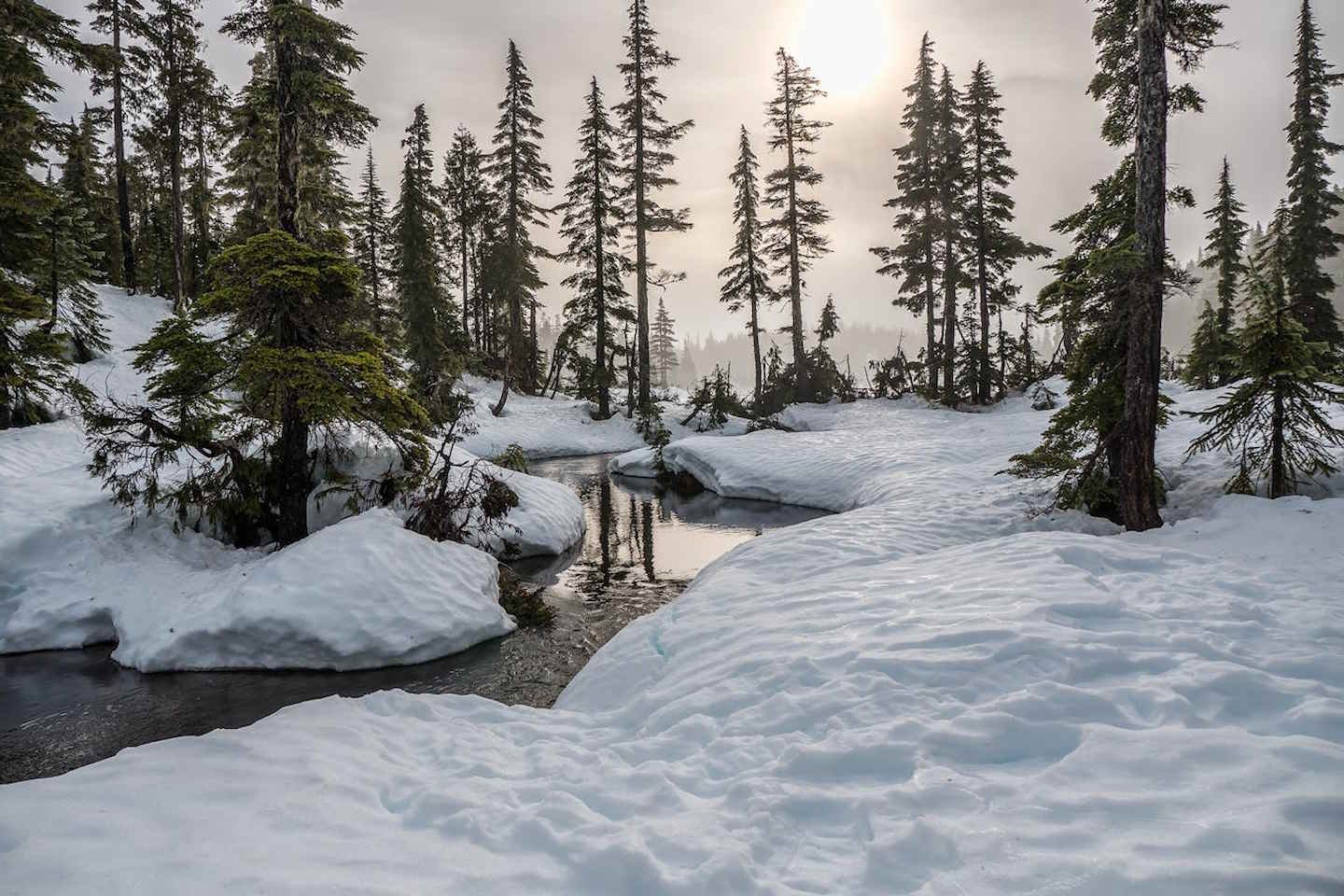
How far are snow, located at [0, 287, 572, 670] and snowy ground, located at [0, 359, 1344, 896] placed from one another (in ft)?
7.40

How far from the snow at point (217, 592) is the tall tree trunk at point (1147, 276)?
9.44 m

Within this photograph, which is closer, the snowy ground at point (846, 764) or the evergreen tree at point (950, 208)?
the snowy ground at point (846, 764)

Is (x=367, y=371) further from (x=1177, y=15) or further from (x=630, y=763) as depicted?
(x=1177, y=15)

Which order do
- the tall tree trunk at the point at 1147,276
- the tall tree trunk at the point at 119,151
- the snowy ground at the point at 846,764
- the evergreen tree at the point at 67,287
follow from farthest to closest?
the tall tree trunk at the point at 119,151, the evergreen tree at the point at 67,287, the tall tree trunk at the point at 1147,276, the snowy ground at the point at 846,764

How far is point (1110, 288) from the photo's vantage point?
852 centimetres

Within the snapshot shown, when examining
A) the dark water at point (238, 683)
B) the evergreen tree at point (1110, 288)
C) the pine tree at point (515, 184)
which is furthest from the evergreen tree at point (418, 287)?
the evergreen tree at point (1110, 288)

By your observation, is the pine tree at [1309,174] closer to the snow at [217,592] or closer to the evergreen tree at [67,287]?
the snow at [217,592]

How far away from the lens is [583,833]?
11.4 feet

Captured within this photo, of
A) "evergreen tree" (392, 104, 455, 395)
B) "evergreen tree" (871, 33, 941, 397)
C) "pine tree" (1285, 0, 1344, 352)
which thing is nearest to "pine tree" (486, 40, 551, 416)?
"evergreen tree" (392, 104, 455, 395)

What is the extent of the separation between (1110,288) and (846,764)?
8.28 metres

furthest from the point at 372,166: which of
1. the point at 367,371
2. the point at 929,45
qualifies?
the point at 367,371

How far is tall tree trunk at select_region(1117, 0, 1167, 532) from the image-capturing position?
791 centimetres

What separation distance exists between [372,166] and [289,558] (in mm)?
37892

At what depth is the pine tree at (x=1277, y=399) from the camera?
26.2 feet
